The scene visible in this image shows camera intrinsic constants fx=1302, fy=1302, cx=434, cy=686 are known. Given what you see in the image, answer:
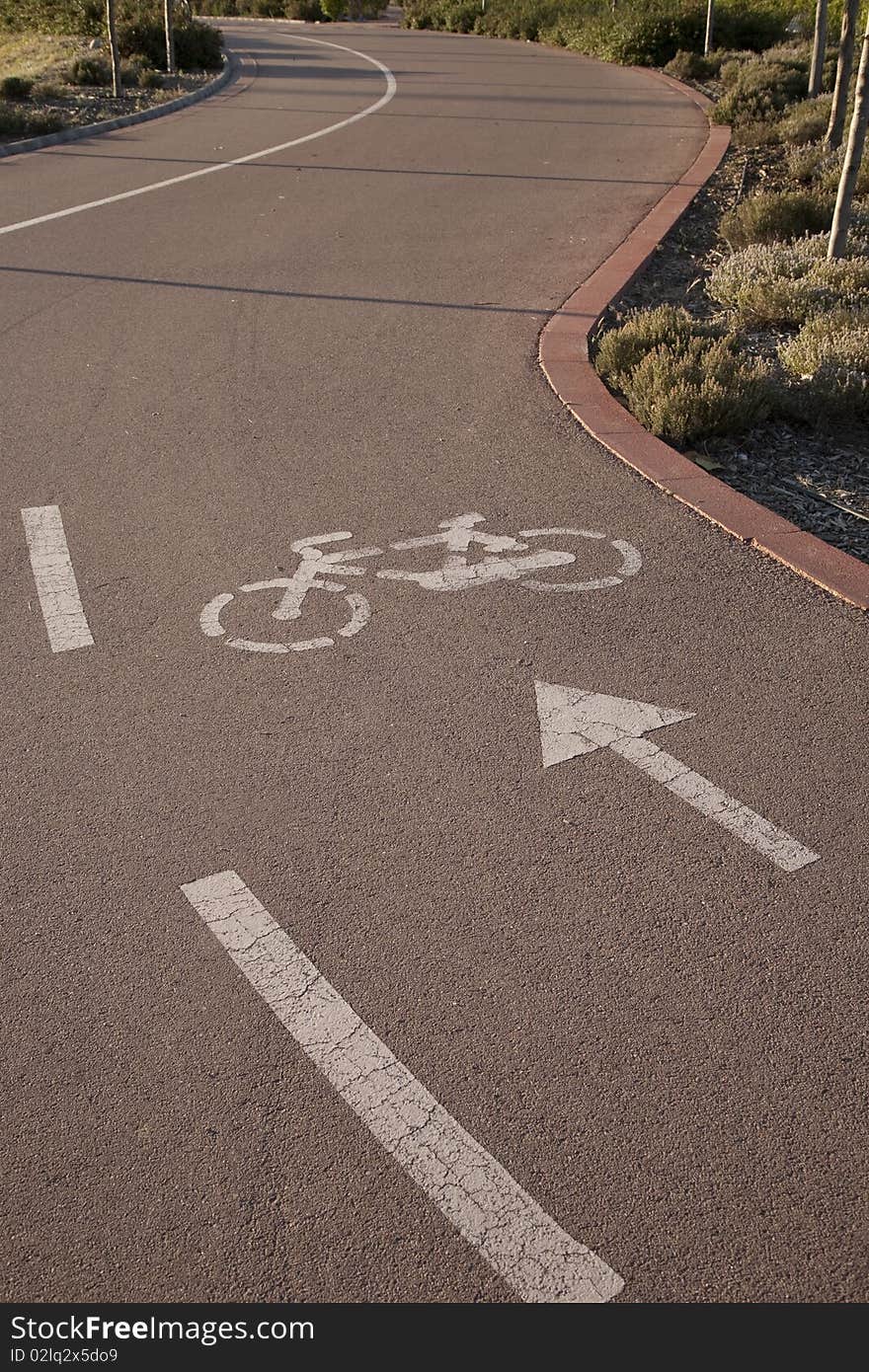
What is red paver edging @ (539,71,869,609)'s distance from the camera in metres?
5.51

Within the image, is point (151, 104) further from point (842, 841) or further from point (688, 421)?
point (842, 841)

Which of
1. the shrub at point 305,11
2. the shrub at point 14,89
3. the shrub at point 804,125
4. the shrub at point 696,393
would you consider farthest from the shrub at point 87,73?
the shrub at point 305,11

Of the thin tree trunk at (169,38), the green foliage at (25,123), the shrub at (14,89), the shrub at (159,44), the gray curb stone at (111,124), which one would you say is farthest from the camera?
the shrub at (159,44)

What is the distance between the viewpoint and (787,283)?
8.97 m

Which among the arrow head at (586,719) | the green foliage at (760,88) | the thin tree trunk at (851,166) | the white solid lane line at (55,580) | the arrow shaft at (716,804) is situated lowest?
the green foliage at (760,88)

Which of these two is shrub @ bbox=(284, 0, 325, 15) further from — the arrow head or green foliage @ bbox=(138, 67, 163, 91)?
the arrow head

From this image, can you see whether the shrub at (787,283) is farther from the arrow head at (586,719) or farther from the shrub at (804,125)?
the shrub at (804,125)

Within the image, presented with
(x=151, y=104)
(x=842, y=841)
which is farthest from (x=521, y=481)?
(x=151, y=104)

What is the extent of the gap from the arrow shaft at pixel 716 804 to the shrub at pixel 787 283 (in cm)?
526

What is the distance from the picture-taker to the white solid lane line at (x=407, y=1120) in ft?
8.93

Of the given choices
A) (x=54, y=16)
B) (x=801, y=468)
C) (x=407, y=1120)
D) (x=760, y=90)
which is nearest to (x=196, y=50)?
(x=54, y=16)

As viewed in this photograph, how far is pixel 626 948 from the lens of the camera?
3.53 m

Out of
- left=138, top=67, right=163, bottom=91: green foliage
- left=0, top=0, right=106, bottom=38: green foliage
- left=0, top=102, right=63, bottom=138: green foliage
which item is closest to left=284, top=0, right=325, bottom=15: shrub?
left=0, top=0, right=106, bottom=38: green foliage

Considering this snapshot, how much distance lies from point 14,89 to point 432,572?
19.0 metres
